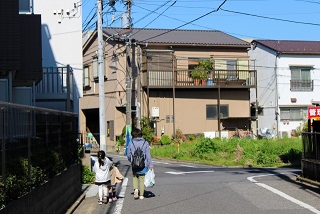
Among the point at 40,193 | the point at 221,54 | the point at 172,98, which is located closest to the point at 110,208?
the point at 40,193

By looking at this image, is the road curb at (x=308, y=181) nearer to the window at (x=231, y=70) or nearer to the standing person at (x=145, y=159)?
the standing person at (x=145, y=159)

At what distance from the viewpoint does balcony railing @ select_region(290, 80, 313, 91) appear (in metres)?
39.8

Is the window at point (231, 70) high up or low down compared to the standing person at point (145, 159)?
up

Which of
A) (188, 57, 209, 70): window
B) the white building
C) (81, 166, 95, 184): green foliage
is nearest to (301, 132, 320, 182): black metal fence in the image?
(81, 166, 95, 184): green foliage

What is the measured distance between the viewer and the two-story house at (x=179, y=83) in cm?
3662

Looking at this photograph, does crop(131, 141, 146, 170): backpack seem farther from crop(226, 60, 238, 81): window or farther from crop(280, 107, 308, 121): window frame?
crop(280, 107, 308, 121): window frame

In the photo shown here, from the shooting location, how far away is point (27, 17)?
1523cm

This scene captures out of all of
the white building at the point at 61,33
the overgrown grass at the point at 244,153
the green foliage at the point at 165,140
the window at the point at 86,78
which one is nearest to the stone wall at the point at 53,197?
the white building at the point at 61,33

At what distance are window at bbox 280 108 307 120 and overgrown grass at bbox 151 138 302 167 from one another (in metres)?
9.15

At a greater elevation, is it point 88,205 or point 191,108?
point 191,108

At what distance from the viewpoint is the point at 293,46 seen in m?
41.4

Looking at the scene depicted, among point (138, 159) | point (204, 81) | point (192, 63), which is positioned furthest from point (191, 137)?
point (138, 159)

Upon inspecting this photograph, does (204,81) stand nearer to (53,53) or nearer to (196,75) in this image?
(196,75)

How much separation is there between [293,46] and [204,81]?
379 inches
